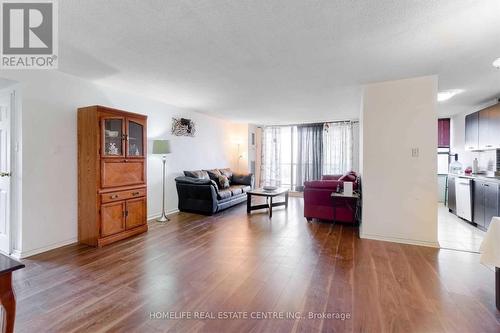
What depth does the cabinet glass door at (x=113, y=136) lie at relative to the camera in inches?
130

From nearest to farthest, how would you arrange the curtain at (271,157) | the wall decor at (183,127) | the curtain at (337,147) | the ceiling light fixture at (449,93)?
the ceiling light fixture at (449,93)
the wall decor at (183,127)
the curtain at (337,147)
the curtain at (271,157)

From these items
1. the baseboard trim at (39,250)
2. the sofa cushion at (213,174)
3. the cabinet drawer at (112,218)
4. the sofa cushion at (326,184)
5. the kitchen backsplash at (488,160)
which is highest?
the kitchen backsplash at (488,160)

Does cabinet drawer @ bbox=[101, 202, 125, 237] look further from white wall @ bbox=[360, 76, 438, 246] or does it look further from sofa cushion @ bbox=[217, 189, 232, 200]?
white wall @ bbox=[360, 76, 438, 246]

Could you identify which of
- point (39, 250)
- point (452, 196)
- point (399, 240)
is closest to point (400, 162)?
point (399, 240)

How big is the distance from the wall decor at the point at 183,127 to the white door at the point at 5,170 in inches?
102

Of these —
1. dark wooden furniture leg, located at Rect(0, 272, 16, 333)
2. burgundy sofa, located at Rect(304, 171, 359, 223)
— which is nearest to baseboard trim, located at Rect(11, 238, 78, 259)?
dark wooden furniture leg, located at Rect(0, 272, 16, 333)

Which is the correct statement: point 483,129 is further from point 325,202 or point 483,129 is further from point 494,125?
point 325,202

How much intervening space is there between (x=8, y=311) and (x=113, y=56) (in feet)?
8.19

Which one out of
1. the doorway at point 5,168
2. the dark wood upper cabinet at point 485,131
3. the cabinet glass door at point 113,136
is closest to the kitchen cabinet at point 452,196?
the dark wood upper cabinet at point 485,131

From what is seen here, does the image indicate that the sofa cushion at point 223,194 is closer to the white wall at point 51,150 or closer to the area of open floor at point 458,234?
the white wall at point 51,150

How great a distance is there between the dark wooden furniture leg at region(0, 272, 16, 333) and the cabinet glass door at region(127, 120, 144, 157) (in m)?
2.66

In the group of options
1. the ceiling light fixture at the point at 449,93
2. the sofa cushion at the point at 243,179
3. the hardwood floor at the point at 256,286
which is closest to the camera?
the hardwood floor at the point at 256,286

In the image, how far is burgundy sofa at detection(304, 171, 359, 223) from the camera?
418 cm

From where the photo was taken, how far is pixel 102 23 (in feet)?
6.60
